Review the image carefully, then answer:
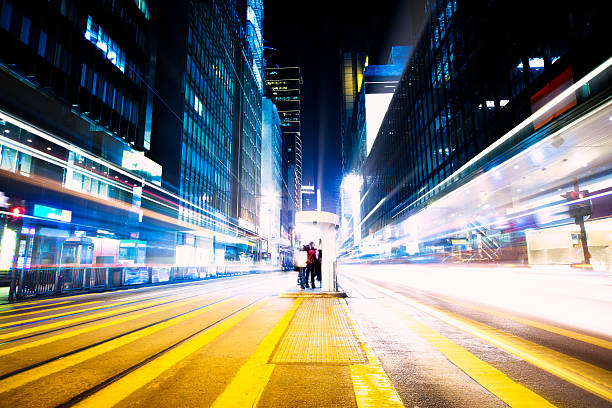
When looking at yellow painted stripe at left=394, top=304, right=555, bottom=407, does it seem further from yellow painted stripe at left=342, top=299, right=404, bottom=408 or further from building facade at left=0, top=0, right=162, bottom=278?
building facade at left=0, top=0, right=162, bottom=278

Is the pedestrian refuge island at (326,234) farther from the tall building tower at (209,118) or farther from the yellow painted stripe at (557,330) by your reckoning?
the tall building tower at (209,118)

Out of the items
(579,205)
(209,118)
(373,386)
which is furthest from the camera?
(209,118)

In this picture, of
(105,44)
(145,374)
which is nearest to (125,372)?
(145,374)

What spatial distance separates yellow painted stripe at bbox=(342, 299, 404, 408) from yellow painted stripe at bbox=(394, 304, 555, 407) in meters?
0.91

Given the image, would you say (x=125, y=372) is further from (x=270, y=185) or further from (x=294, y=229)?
(x=270, y=185)

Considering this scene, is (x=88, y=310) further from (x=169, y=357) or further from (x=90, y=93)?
(x=90, y=93)

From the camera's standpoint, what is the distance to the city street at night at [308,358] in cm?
298

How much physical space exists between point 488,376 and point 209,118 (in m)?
47.6

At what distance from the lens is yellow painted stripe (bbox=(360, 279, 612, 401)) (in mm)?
3250

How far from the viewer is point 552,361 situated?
13.3ft

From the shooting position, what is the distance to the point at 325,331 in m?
5.82

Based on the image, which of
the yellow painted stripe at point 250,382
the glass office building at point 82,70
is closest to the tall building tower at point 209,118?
the glass office building at point 82,70

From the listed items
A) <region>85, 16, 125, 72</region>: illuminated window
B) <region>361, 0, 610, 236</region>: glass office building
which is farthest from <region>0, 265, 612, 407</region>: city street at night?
<region>85, 16, 125, 72</region>: illuminated window

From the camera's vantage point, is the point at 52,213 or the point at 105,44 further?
the point at 105,44
